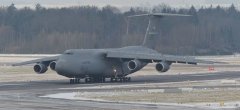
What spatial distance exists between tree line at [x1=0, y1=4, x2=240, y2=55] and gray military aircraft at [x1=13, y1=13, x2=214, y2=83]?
92.3ft

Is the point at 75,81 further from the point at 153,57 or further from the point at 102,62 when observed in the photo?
the point at 153,57

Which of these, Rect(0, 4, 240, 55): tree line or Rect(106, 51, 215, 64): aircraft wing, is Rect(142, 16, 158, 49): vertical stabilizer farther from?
Rect(0, 4, 240, 55): tree line

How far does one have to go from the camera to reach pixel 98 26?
9738 centimetres

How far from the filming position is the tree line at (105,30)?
8656cm

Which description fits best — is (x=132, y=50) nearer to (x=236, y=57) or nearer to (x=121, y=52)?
(x=121, y=52)

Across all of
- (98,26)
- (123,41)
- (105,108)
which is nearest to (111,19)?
(98,26)

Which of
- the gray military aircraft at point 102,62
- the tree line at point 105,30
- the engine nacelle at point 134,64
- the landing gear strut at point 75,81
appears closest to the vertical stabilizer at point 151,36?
the gray military aircraft at point 102,62

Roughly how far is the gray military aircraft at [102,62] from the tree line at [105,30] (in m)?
28.1

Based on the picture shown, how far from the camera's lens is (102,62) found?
52406mm

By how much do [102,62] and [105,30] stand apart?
41.0 m

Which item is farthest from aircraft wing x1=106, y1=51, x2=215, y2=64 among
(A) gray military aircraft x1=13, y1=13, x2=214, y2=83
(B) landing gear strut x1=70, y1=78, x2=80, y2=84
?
(B) landing gear strut x1=70, y1=78, x2=80, y2=84

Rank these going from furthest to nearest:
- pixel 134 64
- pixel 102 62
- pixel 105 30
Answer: pixel 105 30
pixel 134 64
pixel 102 62

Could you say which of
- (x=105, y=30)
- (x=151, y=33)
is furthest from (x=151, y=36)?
(x=105, y=30)

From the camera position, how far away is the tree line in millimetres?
86562
